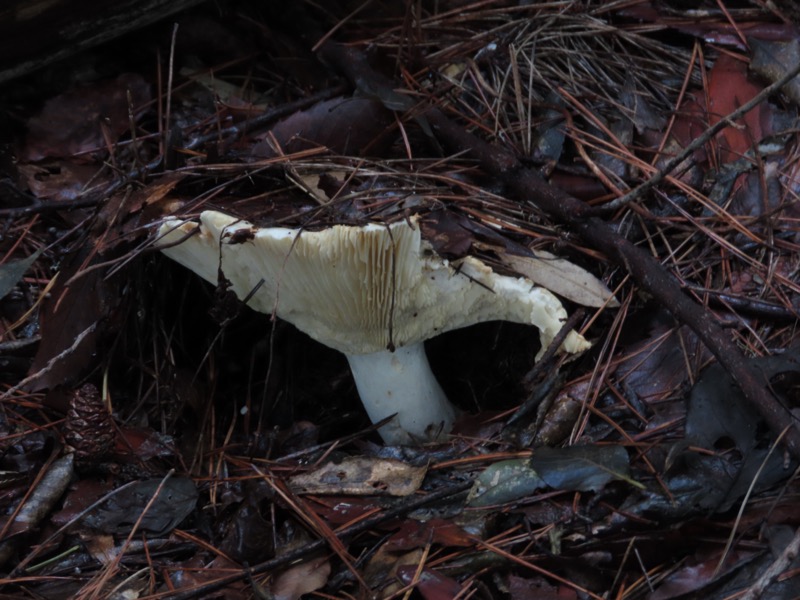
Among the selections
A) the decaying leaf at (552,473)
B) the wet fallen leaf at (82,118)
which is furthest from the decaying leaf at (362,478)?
the wet fallen leaf at (82,118)

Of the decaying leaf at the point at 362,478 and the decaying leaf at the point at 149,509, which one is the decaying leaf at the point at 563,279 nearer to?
the decaying leaf at the point at 362,478

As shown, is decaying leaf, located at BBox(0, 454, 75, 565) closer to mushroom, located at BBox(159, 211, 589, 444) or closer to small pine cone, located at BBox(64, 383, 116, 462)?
small pine cone, located at BBox(64, 383, 116, 462)

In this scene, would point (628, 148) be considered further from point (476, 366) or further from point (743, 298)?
point (476, 366)

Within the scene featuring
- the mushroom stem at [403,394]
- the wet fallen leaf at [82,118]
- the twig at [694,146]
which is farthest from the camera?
the wet fallen leaf at [82,118]

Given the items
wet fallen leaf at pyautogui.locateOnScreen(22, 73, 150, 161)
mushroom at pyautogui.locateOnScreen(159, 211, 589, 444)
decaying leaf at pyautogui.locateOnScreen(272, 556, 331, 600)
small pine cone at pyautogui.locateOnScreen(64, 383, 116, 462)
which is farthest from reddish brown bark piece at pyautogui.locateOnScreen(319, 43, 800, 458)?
small pine cone at pyautogui.locateOnScreen(64, 383, 116, 462)

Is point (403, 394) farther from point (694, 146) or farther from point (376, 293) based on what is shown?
point (694, 146)

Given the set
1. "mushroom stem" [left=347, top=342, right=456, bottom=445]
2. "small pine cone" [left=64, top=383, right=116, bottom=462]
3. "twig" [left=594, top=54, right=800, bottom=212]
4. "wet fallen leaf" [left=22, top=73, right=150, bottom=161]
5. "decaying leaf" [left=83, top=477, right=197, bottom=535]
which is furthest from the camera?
"wet fallen leaf" [left=22, top=73, right=150, bottom=161]

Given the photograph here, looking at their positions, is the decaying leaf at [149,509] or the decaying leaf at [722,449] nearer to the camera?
the decaying leaf at [722,449]
